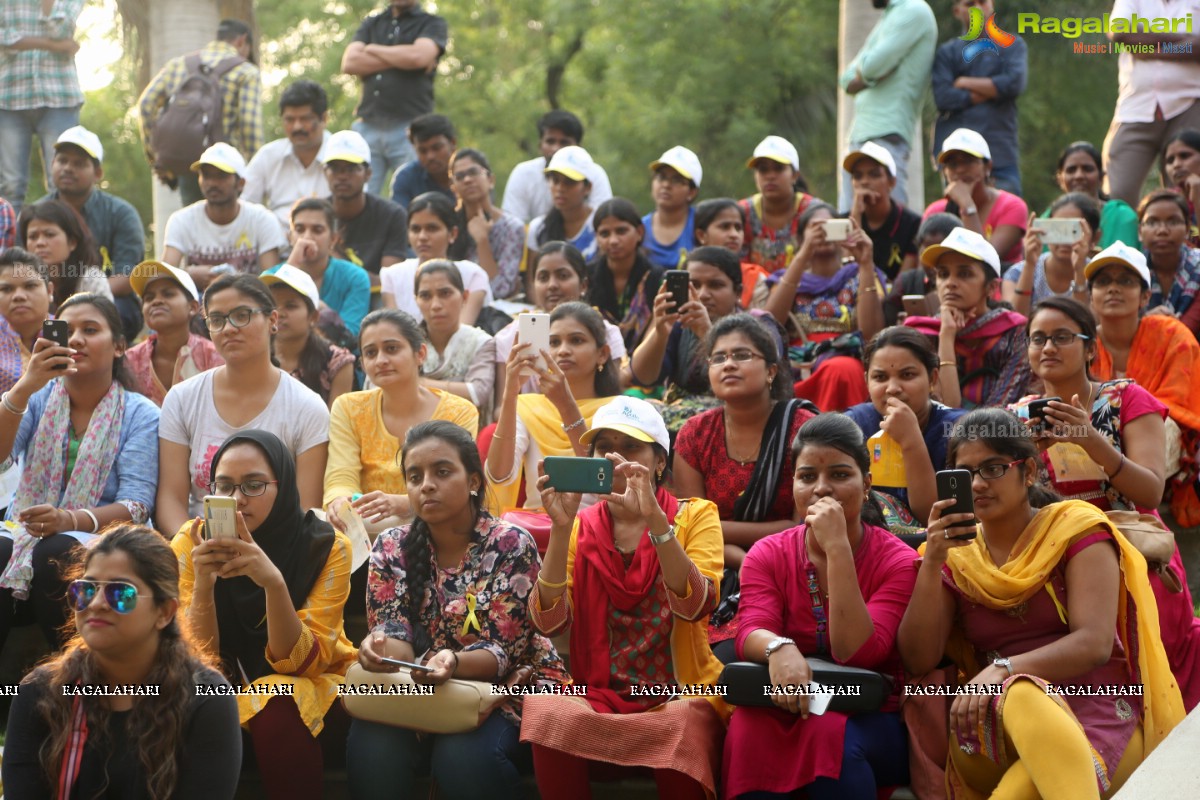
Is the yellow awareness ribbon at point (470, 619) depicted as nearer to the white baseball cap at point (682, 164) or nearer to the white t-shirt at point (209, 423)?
the white t-shirt at point (209, 423)

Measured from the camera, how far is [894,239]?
8.41m

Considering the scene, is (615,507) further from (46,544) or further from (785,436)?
(46,544)

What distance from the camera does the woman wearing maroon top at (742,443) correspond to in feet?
18.2

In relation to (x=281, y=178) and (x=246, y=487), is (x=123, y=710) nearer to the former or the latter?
(x=246, y=487)

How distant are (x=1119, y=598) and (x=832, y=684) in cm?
95

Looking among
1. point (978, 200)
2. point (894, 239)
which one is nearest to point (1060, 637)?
point (894, 239)

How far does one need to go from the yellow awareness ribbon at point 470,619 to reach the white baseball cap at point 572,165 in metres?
4.57

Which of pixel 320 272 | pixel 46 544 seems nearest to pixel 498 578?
pixel 46 544

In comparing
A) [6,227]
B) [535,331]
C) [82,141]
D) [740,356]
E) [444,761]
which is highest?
[82,141]

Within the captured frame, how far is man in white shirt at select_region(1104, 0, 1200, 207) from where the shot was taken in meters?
8.82

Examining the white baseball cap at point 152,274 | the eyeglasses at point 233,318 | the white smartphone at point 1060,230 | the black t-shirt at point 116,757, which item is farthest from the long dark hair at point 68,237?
the white smartphone at point 1060,230

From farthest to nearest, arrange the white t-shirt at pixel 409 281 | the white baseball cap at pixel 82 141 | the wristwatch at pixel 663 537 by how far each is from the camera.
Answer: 1. the white baseball cap at pixel 82 141
2. the white t-shirt at pixel 409 281
3. the wristwatch at pixel 663 537

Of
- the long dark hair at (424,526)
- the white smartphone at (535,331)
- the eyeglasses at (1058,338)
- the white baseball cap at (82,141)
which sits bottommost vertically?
the long dark hair at (424,526)

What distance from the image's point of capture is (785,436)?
18.3 feet
